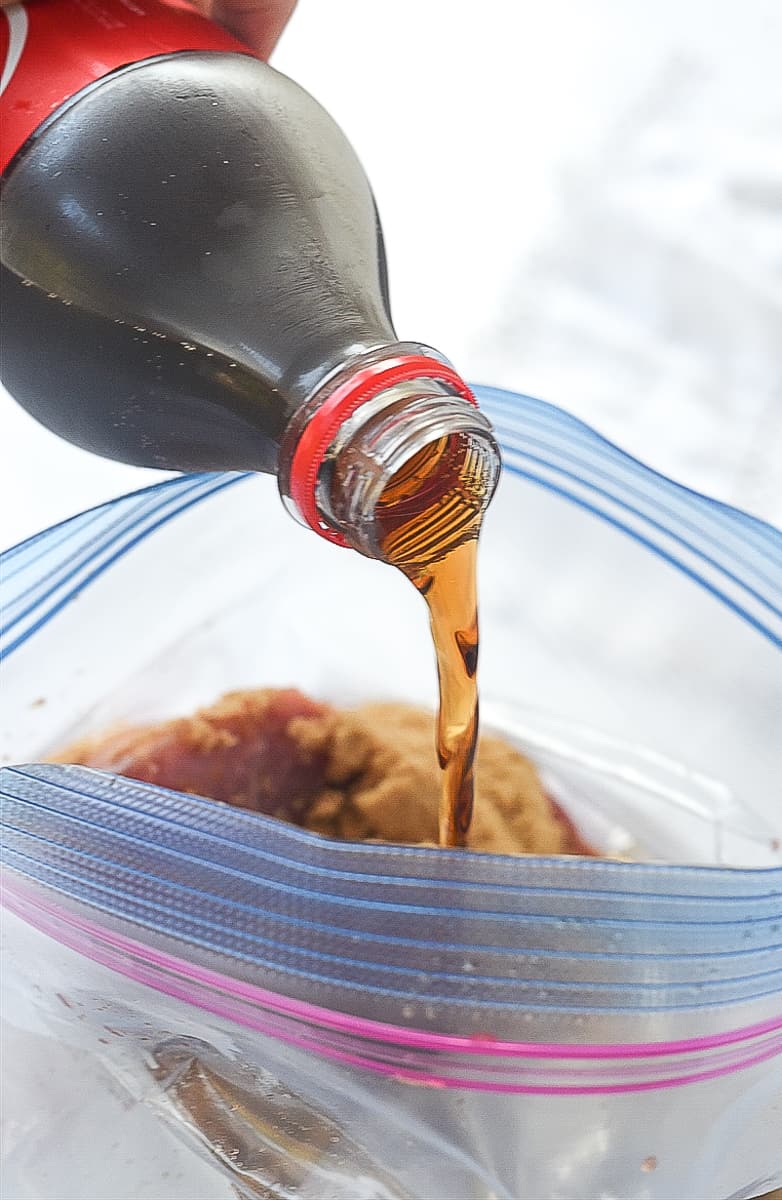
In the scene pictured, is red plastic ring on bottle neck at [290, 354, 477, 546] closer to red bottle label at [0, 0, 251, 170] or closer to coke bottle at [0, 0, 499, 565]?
coke bottle at [0, 0, 499, 565]

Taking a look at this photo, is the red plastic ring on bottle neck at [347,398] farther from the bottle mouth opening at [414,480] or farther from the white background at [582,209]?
the white background at [582,209]

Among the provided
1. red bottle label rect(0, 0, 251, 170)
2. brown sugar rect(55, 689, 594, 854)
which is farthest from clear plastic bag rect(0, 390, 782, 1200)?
red bottle label rect(0, 0, 251, 170)

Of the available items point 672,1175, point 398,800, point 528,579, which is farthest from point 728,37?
point 672,1175

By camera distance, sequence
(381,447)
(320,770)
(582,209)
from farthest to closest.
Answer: (582,209) → (320,770) → (381,447)

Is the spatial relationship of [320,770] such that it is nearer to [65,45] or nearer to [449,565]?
[449,565]

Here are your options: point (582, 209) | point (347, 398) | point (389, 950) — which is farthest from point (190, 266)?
point (582, 209)
